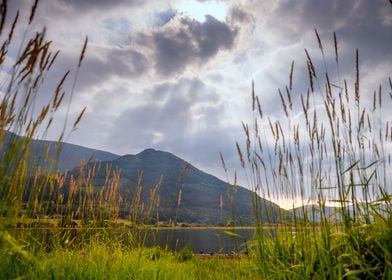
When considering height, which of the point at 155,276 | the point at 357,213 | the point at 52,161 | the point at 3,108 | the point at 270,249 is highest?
the point at 3,108

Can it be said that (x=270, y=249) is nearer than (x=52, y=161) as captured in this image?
No

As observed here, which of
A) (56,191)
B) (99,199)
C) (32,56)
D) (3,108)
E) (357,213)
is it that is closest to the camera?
(32,56)

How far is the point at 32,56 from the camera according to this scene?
2506 millimetres

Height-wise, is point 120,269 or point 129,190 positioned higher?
point 129,190

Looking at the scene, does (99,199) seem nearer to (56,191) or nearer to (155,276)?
(56,191)

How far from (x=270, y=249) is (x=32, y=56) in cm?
358

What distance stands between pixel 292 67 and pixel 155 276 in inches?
113

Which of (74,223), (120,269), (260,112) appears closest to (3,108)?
(120,269)

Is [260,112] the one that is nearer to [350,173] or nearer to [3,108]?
[350,173]

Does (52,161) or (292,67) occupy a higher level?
(292,67)

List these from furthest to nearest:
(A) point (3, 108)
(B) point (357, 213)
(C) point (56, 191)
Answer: (C) point (56, 191)
(B) point (357, 213)
(A) point (3, 108)

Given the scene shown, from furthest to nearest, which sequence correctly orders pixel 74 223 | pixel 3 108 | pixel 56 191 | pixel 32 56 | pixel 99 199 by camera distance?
pixel 99 199
pixel 74 223
pixel 56 191
pixel 3 108
pixel 32 56

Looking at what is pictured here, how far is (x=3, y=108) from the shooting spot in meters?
2.88

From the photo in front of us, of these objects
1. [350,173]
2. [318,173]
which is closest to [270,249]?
[318,173]
